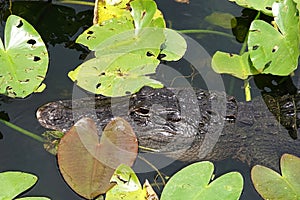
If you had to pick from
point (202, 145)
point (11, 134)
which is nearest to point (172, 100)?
point (202, 145)

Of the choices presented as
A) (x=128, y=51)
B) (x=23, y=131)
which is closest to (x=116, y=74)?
(x=128, y=51)

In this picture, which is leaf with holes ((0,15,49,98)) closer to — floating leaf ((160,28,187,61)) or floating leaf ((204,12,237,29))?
floating leaf ((160,28,187,61))

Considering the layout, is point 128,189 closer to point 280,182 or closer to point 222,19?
point 280,182

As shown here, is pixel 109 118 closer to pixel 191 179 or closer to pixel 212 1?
pixel 191 179

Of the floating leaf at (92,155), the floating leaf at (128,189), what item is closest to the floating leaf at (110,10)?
the floating leaf at (92,155)

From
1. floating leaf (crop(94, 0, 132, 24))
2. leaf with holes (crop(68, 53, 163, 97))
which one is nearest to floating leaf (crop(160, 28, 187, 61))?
leaf with holes (crop(68, 53, 163, 97))
